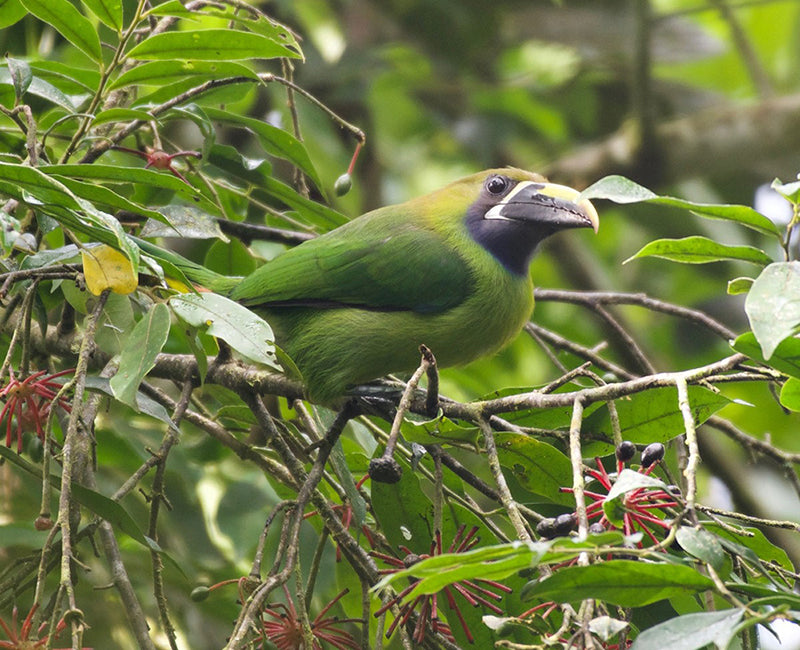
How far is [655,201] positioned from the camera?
1673mm

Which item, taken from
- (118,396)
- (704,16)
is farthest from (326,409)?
(704,16)

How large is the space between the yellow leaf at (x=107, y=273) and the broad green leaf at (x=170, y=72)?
1.53 feet

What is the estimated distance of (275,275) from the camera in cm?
306

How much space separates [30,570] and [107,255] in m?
0.65

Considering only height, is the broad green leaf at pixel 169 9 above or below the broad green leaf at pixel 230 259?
above

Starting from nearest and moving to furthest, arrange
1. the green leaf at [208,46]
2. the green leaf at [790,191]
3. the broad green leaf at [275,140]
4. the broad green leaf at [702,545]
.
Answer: the broad green leaf at [702,545] → the green leaf at [790,191] → the green leaf at [208,46] → the broad green leaf at [275,140]

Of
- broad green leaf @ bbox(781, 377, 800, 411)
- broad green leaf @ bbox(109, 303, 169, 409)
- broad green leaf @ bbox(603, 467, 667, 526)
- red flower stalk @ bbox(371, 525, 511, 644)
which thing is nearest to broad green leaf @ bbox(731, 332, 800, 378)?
broad green leaf @ bbox(781, 377, 800, 411)

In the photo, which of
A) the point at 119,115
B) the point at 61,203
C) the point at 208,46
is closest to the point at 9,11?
the point at 119,115

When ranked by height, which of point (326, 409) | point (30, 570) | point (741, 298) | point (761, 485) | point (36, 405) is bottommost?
point (761, 485)

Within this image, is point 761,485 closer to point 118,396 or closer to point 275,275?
point 275,275

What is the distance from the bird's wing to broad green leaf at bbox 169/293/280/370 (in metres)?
1.07

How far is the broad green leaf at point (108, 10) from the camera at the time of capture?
2.27 meters

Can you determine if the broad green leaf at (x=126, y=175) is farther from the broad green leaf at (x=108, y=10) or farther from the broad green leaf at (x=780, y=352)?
the broad green leaf at (x=780, y=352)

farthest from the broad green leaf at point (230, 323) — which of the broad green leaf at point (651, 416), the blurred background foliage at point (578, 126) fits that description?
the blurred background foliage at point (578, 126)
